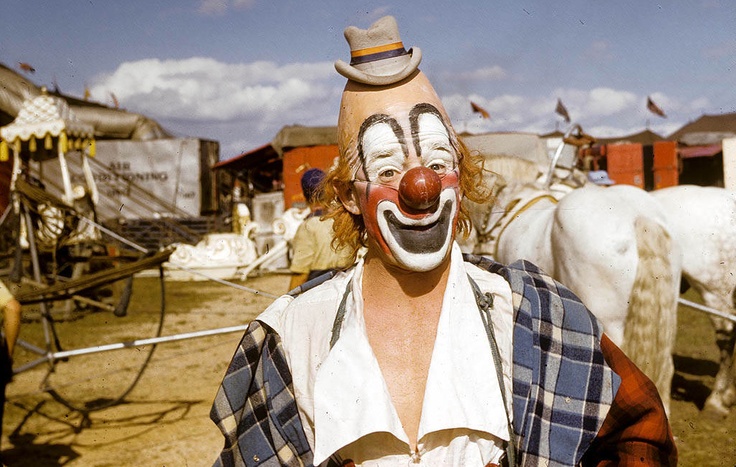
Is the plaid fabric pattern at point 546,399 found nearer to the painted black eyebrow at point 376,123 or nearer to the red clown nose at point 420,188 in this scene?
the red clown nose at point 420,188

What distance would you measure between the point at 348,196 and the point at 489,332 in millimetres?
505

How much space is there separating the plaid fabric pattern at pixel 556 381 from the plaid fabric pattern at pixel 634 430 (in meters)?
0.06

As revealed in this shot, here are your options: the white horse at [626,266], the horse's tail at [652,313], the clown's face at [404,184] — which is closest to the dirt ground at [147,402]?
the horse's tail at [652,313]

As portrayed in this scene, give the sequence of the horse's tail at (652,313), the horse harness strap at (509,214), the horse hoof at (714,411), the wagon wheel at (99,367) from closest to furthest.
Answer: the horse's tail at (652,313), the horse harness strap at (509,214), the horse hoof at (714,411), the wagon wheel at (99,367)

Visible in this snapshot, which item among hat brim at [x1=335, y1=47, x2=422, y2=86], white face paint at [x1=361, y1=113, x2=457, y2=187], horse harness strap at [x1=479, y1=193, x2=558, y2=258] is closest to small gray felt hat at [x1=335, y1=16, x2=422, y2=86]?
hat brim at [x1=335, y1=47, x2=422, y2=86]

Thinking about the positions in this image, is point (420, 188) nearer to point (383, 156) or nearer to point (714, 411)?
point (383, 156)

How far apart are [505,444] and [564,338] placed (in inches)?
10.9

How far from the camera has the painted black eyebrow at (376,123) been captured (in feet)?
4.76

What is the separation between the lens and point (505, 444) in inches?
54.9

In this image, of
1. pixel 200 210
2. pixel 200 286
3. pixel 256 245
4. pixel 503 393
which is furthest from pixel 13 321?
pixel 200 210

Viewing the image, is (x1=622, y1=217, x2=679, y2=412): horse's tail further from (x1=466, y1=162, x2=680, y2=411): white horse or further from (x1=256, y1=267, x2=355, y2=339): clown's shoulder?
(x1=256, y1=267, x2=355, y2=339): clown's shoulder

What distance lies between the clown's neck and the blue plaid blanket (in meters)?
0.20

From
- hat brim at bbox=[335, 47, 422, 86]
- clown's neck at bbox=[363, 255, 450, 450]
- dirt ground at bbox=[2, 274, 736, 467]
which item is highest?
hat brim at bbox=[335, 47, 422, 86]

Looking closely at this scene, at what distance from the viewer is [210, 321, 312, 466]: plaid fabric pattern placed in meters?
1.47
